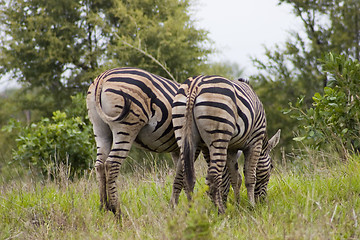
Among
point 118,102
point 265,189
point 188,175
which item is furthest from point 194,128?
point 265,189

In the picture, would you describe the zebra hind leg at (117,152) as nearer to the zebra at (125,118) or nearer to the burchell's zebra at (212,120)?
the zebra at (125,118)

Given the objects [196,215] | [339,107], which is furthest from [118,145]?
[339,107]

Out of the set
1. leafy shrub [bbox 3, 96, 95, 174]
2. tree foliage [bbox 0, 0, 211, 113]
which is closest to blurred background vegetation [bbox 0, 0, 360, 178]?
tree foliage [bbox 0, 0, 211, 113]

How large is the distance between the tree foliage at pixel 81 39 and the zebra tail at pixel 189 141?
40.4 feet

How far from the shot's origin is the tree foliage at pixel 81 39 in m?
17.2

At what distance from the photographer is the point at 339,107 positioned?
21.5ft

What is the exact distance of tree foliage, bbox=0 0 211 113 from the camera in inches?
678

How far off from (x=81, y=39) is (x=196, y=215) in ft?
56.8

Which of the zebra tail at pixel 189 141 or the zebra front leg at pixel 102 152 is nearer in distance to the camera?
the zebra tail at pixel 189 141

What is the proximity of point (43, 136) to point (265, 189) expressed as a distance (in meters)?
6.58

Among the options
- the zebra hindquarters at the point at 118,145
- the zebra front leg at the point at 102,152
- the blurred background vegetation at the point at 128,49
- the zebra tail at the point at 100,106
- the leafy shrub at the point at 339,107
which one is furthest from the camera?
the blurred background vegetation at the point at 128,49

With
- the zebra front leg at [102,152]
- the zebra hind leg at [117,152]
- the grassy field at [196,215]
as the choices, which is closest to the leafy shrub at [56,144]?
the grassy field at [196,215]

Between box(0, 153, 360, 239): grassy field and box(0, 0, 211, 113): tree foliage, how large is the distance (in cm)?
1125

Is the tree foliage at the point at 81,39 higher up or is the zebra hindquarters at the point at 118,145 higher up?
the tree foliage at the point at 81,39
